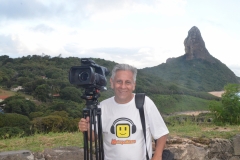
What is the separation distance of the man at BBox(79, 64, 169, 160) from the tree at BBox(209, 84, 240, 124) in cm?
404

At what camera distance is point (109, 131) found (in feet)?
7.17

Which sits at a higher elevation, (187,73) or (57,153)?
(187,73)

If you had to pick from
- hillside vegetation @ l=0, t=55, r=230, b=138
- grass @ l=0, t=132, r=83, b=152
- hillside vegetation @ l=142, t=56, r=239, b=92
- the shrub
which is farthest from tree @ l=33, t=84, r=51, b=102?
hillside vegetation @ l=142, t=56, r=239, b=92

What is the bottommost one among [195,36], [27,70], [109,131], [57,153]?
[57,153]

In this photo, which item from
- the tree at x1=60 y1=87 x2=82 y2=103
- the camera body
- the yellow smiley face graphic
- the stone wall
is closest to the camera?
the camera body

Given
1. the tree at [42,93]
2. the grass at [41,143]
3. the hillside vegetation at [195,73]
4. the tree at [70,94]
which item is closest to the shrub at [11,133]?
the grass at [41,143]

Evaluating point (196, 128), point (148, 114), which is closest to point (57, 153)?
point (148, 114)

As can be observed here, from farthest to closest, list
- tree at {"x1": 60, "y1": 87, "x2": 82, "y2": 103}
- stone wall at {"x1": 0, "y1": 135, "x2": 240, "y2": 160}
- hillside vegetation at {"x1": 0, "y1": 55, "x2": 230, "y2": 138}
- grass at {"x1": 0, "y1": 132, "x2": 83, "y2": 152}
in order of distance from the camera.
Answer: tree at {"x1": 60, "y1": 87, "x2": 82, "y2": 103} < hillside vegetation at {"x1": 0, "y1": 55, "x2": 230, "y2": 138} < grass at {"x1": 0, "y1": 132, "x2": 83, "y2": 152} < stone wall at {"x1": 0, "y1": 135, "x2": 240, "y2": 160}

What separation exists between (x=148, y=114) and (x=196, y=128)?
2888 millimetres

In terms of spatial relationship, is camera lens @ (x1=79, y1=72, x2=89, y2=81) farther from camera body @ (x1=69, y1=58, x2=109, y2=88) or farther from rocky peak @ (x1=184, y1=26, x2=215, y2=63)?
rocky peak @ (x1=184, y1=26, x2=215, y2=63)

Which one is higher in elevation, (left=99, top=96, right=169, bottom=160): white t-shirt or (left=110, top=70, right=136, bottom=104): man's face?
(left=110, top=70, right=136, bottom=104): man's face

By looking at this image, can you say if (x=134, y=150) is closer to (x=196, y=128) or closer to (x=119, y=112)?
(x=119, y=112)

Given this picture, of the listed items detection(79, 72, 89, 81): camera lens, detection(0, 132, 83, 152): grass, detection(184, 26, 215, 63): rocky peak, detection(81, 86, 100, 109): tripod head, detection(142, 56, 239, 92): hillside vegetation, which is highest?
detection(184, 26, 215, 63): rocky peak

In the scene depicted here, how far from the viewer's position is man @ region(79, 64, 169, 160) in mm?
2135
